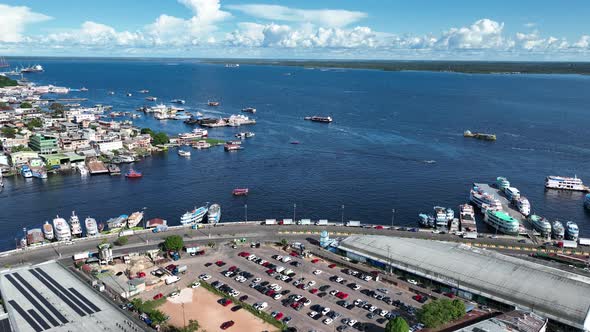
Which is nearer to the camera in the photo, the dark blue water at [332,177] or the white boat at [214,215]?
the white boat at [214,215]

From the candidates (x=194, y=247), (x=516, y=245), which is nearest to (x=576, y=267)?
(x=516, y=245)

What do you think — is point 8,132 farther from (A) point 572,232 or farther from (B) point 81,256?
(A) point 572,232

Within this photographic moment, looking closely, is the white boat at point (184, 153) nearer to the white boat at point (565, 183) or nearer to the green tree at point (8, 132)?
the green tree at point (8, 132)

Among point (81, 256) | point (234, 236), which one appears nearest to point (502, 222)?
point (234, 236)

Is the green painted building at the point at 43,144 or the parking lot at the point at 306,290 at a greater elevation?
the green painted building at the point at 43,144

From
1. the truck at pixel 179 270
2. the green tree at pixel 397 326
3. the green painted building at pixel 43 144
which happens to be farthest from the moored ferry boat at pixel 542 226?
the green painted building at pixel 43 144

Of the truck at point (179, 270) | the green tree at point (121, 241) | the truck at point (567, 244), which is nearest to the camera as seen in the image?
the truck at point (179, 270)

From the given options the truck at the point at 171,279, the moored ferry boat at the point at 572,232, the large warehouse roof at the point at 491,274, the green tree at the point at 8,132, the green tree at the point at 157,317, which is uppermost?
the green tree at the point at 8,132
